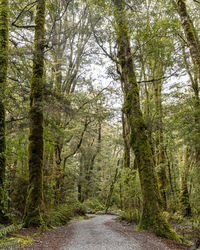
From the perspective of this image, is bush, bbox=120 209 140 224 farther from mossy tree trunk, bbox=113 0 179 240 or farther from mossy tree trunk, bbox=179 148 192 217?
mossy tree trunk, bbox=179 148 192 217

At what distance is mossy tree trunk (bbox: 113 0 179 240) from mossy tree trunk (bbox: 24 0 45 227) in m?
3.53

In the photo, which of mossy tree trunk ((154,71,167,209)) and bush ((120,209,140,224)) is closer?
bush ((120,209,140,224))

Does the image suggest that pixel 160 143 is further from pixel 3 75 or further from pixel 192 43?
pixel 3 75

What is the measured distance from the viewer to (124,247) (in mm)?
4387

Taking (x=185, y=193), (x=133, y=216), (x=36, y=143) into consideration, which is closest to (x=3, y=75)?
(x=36, y=143)

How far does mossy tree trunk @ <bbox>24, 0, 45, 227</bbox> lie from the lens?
6.56m

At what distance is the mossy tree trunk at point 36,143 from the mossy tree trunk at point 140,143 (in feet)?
11.6

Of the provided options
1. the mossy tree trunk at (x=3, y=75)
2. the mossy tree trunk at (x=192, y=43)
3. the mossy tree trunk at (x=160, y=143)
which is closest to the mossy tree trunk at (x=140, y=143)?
the mossy tree trunk at (x=192, y=43)

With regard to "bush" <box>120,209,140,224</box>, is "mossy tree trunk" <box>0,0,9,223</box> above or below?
above

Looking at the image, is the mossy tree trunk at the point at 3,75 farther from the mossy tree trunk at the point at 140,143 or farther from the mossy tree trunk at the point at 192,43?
the mossy tree trunk at the point at 192,43

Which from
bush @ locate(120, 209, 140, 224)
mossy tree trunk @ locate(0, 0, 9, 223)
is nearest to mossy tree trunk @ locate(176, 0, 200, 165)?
bush @ locate(120, 209, 140, 224)

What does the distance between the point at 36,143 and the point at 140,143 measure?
4039 mm

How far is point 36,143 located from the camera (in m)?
7.35

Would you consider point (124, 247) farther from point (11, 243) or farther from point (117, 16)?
point (117, 16)
